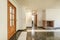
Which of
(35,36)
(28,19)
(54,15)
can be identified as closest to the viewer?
(35,36)

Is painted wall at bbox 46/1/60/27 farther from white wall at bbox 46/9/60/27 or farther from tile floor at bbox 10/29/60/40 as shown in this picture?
tile floor at bbox 10/29/60/40

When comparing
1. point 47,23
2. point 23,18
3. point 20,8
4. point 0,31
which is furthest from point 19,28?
point 0,31

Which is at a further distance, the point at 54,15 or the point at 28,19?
the point at 28,19

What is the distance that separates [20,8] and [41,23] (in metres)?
4.41

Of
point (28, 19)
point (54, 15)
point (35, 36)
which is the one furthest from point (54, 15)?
point (35, 36)

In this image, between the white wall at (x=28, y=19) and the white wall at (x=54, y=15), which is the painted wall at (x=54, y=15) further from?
the white wall at (x=28, y=19)

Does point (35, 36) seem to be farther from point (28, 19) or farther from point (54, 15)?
point (28, 19)

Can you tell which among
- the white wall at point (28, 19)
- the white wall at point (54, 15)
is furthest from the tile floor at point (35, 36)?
the white wall at point (28, 19)

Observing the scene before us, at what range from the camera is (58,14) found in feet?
36.4

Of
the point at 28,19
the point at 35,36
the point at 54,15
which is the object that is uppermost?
the point at 54,15

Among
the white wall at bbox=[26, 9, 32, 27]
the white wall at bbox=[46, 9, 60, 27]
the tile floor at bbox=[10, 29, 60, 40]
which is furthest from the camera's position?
the white wall at bbox=[26, 9, 32, 27]

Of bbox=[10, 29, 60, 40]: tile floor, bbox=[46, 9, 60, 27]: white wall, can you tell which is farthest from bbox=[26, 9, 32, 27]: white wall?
bbox=[10, 29, 60, 40]: tile floor

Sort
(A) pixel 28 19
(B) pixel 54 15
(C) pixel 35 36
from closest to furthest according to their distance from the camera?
(C) pixel 35 36 → (B) pixel 54 15 → (A) pixel 28 19

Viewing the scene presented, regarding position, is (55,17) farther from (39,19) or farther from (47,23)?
(39,19)
